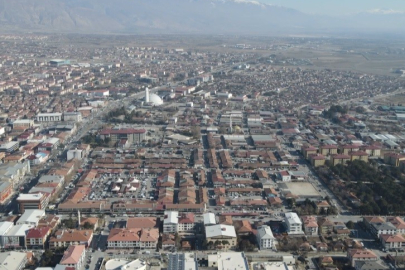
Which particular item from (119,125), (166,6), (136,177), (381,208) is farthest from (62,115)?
(166,6)

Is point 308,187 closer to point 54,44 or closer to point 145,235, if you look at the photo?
point 145,235

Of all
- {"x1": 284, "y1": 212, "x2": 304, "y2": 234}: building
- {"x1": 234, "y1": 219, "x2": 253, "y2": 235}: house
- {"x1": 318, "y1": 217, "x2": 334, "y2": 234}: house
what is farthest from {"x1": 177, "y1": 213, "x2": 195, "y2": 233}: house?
{"x1": 318, "y1": 217, "x2": 334, "y2": 234}: house

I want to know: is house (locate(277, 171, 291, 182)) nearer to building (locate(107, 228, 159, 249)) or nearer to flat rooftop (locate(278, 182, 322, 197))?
flat rooftop (locate(278, 182, 322, 197))

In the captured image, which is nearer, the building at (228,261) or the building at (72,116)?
the building at (228,261)

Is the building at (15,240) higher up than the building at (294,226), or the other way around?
the building at (294,226)

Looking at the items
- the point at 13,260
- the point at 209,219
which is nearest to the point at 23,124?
the point at 13,260

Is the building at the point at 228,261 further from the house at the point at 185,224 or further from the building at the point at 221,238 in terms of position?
the house at the point at 185,224

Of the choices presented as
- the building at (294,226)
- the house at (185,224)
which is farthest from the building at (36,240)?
the building at (294,226)
